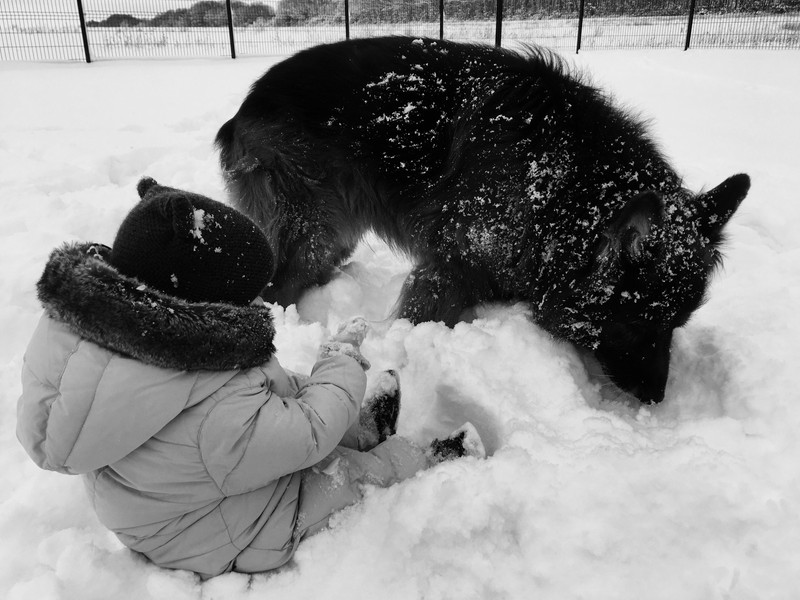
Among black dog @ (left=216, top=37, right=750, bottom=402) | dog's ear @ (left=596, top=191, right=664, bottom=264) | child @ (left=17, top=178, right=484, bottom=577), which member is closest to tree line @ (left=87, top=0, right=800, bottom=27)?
black dog @ (left=216, top=37, right=750, bottom=402)

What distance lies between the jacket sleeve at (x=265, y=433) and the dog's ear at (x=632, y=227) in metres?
1.42

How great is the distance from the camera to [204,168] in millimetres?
5652

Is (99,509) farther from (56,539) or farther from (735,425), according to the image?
(735,425)

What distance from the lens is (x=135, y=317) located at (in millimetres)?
1495

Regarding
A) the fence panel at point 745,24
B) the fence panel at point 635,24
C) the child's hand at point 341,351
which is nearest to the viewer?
the child's hand at point 341,351

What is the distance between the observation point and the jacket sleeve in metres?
1.59

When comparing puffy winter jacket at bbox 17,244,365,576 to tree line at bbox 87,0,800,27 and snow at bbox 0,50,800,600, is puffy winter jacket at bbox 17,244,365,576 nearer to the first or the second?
snow at bbox 0,50,800,600

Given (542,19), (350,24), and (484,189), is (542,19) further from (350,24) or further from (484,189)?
(484,189)

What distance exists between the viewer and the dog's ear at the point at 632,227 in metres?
2.25

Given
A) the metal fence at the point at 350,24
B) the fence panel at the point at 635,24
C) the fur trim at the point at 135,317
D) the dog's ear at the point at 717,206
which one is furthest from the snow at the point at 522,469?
the fence panel at the point at 635,24

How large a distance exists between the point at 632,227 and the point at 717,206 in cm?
58

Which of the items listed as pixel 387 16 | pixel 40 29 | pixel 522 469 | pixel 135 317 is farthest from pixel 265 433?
pixel 387 16

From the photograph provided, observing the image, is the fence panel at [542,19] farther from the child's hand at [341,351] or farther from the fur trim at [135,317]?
the fur trim at [135,317]

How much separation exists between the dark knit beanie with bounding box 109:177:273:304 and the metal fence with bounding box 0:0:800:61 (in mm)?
13007
